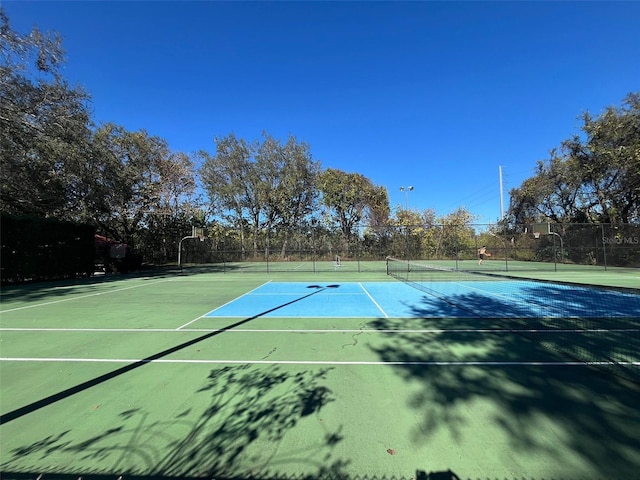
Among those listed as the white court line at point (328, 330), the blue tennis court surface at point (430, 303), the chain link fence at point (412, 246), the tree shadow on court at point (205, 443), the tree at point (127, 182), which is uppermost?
the tree at point (127, 182)

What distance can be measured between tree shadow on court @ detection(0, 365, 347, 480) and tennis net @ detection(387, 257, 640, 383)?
4276mm

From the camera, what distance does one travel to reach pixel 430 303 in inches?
404

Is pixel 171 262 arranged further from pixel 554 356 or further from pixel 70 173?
pixel 554 356

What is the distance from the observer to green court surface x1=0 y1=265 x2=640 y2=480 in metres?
2.70

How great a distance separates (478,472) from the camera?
8.46 feet

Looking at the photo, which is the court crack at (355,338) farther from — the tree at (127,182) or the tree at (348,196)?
the tree at (348,196)

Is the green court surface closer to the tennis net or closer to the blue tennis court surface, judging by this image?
the tennis net

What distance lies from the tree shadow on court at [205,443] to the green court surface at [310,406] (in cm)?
2

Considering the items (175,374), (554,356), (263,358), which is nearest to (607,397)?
(554,356)

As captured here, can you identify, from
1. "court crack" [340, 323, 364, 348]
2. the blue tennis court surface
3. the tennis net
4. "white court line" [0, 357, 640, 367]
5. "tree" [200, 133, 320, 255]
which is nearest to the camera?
"white court line" [0, 357, 640, 367]

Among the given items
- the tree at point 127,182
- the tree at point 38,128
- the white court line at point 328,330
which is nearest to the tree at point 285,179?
the tree at point 127,182

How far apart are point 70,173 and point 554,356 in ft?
73.5

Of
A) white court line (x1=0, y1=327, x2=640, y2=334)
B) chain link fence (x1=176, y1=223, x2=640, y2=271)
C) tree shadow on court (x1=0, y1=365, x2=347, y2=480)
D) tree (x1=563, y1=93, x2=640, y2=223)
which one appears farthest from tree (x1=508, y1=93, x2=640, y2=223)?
tree shadow on court (x1=0, y1=365, x2=347, y2=480)

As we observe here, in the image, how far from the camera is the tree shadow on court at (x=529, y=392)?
9.32 ft
